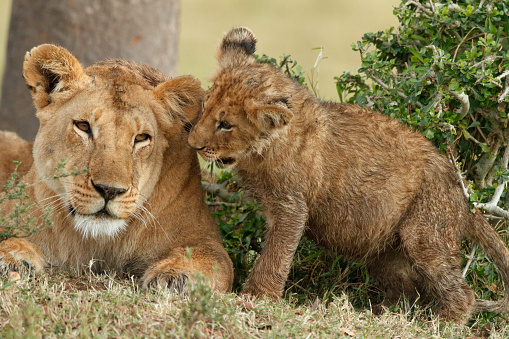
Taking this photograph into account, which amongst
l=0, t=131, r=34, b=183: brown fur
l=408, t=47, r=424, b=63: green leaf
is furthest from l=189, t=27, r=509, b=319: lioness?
l=0, t=131, r=34, b=183: brown fur

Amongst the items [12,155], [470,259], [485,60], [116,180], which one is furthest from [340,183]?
[12,155]

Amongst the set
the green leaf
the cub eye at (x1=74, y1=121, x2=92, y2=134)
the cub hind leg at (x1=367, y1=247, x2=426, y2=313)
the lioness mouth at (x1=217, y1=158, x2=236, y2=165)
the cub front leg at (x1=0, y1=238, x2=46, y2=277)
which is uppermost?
the green leaf

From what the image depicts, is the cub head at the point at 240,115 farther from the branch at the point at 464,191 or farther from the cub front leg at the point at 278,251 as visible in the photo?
the branch at the point at 464,191

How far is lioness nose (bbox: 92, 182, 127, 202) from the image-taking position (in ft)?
13.9

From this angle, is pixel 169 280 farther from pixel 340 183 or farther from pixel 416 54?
pixel 416 54

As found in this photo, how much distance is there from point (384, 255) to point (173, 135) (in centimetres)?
187

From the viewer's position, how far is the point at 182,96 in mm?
5027

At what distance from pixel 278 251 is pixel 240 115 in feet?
3.18

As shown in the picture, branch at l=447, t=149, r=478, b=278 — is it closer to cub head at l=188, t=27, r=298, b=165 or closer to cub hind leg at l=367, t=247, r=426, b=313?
cub hind leg at l=367, t=247, r=426, b=313

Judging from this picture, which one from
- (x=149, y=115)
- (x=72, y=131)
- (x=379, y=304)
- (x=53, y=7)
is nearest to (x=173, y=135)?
(x=149, y=115)

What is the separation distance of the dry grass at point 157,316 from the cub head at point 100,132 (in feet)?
1.38

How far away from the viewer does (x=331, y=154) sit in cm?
520

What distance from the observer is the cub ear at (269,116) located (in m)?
4.53

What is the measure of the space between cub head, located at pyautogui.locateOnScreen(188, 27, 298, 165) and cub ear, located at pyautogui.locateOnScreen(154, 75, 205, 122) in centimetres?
12
